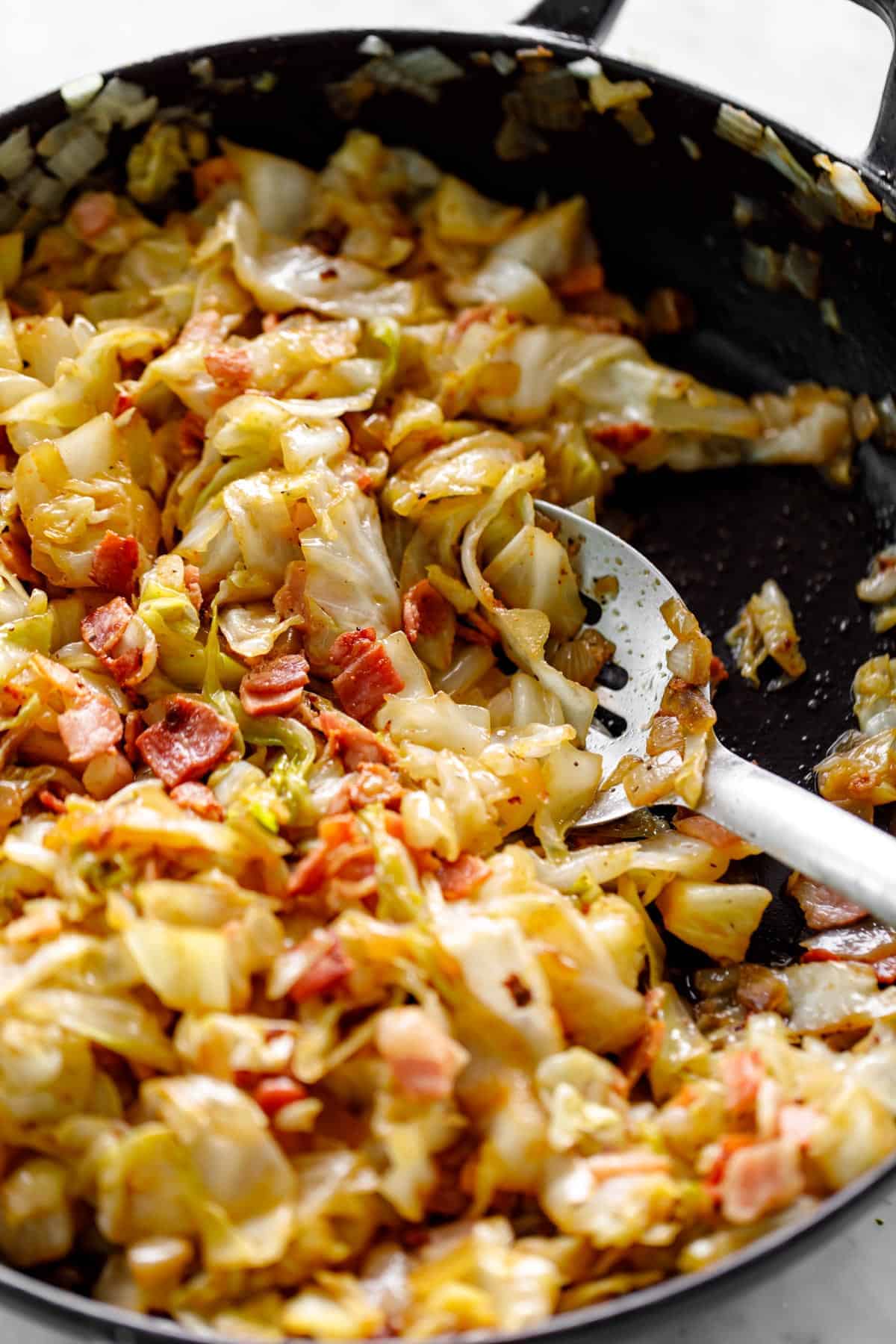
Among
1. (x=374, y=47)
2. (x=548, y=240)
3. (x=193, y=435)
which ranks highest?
(x=374, y=47)

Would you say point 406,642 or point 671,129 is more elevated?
point 671,129

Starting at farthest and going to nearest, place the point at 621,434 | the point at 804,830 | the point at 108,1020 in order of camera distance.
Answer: the point at 621,434 < the point at 804,830 < the point at 108,1020

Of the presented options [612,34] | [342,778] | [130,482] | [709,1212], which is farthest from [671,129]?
[709,1212]

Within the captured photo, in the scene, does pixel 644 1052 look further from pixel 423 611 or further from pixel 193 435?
pixel 193 435

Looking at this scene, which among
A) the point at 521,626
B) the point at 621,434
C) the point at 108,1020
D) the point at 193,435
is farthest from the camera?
the point at 621,434

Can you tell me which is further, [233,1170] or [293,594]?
[293,594]

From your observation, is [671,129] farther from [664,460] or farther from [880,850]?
[880,850]

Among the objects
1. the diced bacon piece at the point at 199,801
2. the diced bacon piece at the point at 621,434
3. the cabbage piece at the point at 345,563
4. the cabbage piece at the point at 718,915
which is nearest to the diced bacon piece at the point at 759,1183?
the cabbage piece at the point at 718,915

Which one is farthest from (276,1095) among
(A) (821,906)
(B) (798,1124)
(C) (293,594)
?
(A) (821,906)

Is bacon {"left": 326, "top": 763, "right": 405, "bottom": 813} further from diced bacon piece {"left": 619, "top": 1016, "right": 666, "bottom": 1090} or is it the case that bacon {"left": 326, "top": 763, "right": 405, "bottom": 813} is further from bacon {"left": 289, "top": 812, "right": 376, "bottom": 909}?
diced bacon piece {"left": 619, "top": 1016, "right": 666, "bottom": 1090}
